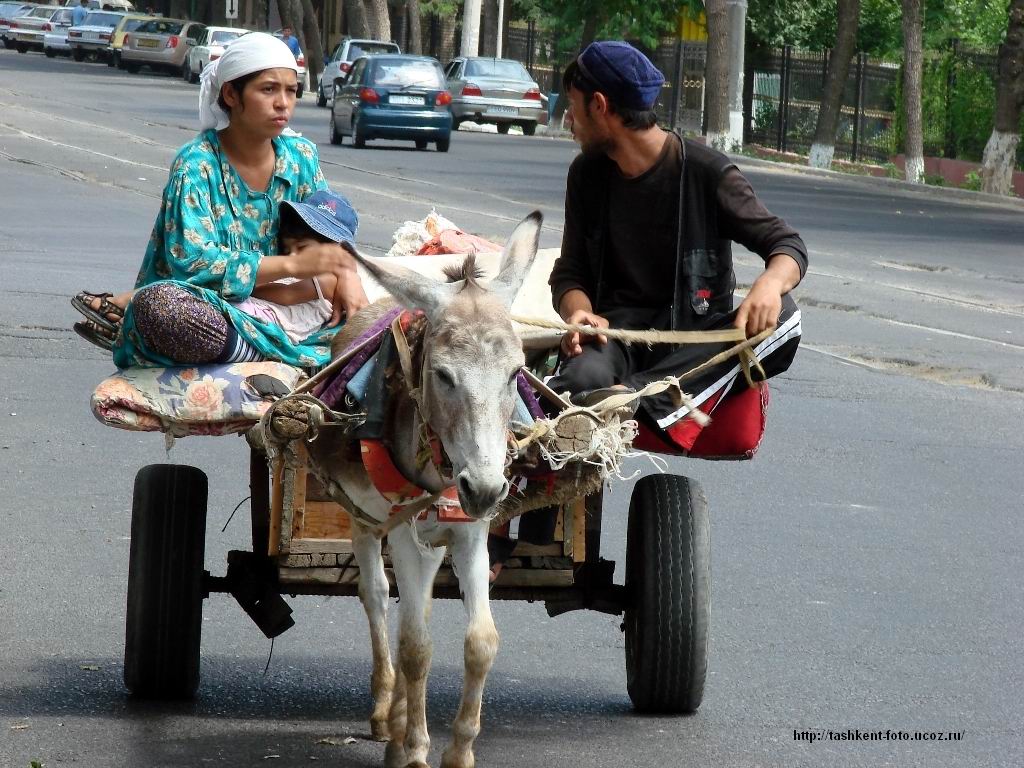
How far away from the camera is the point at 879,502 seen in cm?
886

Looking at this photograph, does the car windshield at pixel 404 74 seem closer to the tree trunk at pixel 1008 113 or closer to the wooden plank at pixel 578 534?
the tree trunk at pixel 1008 113

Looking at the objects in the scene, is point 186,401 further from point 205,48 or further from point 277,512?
point 205,48

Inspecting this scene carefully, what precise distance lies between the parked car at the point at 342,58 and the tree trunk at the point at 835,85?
1434 cm

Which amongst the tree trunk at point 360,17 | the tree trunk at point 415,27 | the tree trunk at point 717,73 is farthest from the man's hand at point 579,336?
the tree trunk at point 415,27

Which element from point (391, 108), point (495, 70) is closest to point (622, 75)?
point (391, 108)

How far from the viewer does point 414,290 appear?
419 centimetres

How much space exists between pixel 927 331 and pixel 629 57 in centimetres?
945

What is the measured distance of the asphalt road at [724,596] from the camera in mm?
5285

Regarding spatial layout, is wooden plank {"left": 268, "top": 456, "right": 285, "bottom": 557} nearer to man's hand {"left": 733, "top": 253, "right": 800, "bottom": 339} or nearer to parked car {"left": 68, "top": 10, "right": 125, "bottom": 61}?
man's hand {"left": 733, "top": 253, "right": 800, "bottom": 339}

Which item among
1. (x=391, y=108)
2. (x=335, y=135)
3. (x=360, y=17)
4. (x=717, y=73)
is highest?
(x=360, y=17)

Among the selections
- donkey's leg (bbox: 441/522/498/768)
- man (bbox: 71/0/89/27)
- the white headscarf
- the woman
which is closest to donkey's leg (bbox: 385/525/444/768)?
donkey's leg (bbox: 441/522/498/768)

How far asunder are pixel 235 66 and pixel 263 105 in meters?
0.18

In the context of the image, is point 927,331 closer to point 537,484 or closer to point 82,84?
point 537,484

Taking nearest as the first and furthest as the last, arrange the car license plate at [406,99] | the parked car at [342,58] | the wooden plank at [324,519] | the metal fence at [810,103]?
the wooden plank at [324,519], the car license plate at [406,99], the metal fence at [810,103], the parked car at [342,58]
